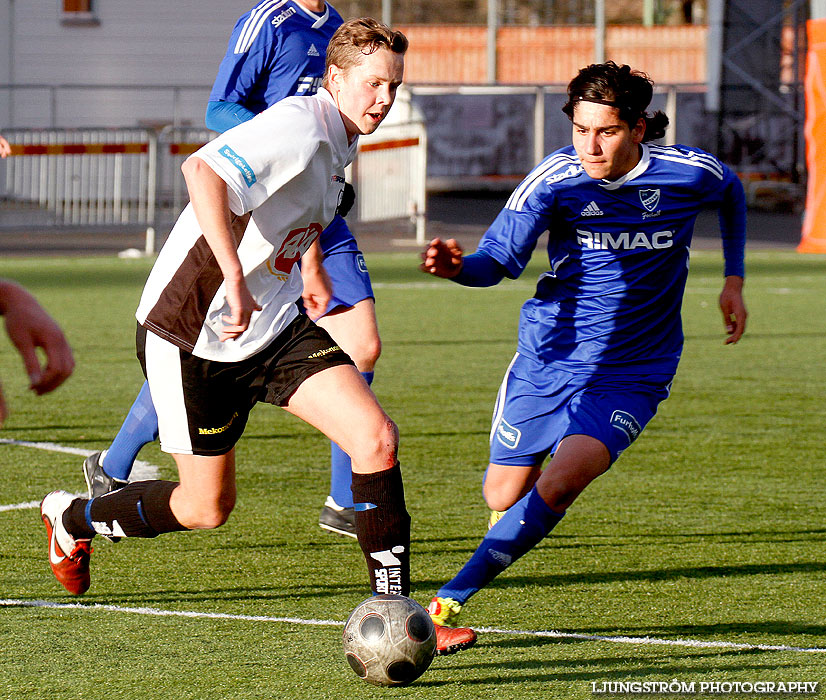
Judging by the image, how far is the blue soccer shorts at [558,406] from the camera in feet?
16.1

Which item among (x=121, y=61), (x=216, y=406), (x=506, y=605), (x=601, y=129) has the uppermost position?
(x=121, y=61)

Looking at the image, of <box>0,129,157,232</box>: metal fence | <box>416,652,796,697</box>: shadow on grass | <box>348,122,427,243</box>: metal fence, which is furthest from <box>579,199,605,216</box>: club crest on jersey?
<box>348,122,427,243</box>: metal fence

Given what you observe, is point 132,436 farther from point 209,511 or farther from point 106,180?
point 106,180

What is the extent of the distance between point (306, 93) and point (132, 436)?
1.78 m

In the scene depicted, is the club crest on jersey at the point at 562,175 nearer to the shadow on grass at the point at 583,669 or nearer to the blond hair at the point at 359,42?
the blond hair at the point at 359,42

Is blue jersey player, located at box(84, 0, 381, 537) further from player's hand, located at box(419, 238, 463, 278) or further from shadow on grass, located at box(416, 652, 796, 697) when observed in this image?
shadow on grass, located at box(416, 652, 796, 697)

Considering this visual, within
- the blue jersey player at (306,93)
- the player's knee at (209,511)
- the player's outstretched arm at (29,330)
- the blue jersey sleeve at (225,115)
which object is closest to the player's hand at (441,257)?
the player's knee at (209,511)

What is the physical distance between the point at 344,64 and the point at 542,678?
6.48ft

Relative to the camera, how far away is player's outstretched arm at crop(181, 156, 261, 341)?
4.04m

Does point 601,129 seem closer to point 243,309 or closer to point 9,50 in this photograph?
point 243,309


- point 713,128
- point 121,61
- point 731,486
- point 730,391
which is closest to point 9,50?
point 121,61

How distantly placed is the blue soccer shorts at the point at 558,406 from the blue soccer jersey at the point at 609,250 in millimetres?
58

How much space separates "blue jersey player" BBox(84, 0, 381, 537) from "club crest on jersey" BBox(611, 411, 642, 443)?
1.42 metres

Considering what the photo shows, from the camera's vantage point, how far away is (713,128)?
3344cm
